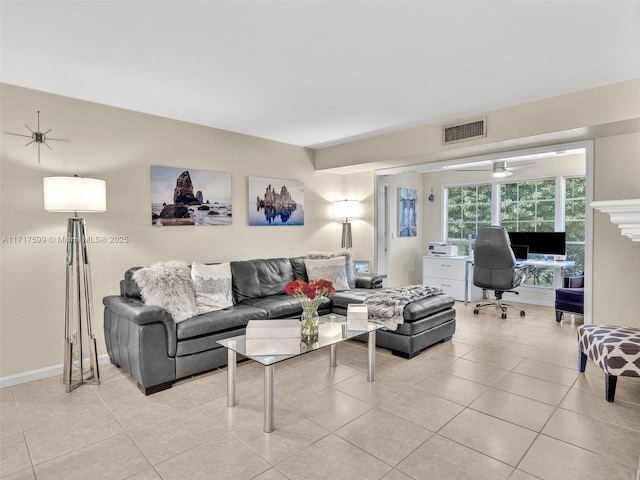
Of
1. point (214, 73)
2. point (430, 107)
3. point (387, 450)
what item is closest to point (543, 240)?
point (430, 107)

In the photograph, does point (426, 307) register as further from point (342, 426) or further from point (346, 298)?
point (342, 426)

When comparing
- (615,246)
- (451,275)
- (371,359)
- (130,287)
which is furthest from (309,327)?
(451,275)

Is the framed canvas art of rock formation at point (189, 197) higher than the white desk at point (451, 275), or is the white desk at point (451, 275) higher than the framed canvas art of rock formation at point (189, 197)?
the framed canvas art of rock formation at point (189, 197)

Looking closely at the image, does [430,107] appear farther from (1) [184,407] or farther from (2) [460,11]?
(1) [184,407]

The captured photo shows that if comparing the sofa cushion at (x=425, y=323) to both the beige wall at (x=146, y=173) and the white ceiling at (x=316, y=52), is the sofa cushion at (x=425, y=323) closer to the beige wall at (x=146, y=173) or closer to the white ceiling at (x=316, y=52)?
the beige wall at (x=146, y=173)

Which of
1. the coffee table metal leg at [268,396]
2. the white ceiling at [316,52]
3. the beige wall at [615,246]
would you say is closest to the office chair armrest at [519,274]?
the beige wall at [615,246]

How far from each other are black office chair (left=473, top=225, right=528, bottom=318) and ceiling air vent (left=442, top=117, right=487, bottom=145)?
182 cm

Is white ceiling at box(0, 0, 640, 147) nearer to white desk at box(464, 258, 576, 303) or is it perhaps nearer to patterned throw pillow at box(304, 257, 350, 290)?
patterned throw pillow at box(304, 257, 350, 290)

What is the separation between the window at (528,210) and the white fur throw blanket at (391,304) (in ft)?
10.2

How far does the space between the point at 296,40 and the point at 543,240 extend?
5.02m

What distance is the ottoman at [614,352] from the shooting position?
2453mm

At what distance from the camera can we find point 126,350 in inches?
114

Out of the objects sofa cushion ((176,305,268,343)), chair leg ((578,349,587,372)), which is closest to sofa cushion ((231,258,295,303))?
sofa cushion ((176,305,268,343))

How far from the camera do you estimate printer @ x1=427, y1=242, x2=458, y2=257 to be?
6312 mm
